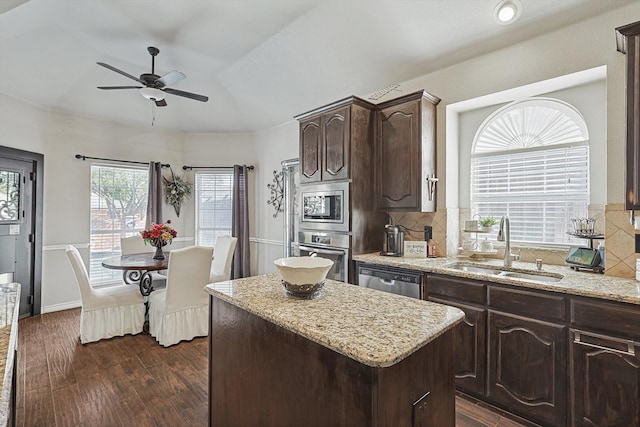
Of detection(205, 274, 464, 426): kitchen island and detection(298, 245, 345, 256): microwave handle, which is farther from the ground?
detection(298, 245, 345, 256): microwave handle

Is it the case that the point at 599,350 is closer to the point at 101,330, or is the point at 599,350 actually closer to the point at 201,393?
the point at 201,393

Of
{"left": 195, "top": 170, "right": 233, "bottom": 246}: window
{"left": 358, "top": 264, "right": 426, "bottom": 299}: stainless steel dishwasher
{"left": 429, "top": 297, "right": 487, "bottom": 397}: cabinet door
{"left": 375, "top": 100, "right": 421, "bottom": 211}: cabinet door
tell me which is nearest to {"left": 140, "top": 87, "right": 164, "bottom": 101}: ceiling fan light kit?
{"left": 375, "top": 100, "right": 421, "bottom": 211}: cabinet door

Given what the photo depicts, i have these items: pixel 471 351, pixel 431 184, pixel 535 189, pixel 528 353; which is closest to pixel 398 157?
pixel 431 184

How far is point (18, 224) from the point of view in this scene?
A: 402cm

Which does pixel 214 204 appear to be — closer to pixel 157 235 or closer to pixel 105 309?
pixel 157 235

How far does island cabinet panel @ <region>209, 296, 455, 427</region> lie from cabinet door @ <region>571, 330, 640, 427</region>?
44.2 inches

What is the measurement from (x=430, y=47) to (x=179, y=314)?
3623mm

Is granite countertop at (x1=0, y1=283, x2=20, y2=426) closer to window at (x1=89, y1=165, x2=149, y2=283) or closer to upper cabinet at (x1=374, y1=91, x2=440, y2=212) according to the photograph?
upper cabinet at (x1=374, y1=91, x2=440, y2=212)

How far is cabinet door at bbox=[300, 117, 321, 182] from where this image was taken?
3.53 metres

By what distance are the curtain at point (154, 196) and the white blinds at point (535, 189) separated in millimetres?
4647

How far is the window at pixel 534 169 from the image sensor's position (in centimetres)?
272

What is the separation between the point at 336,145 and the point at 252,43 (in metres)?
1.69

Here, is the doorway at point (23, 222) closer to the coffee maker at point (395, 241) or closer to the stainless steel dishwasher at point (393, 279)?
the stainless steel dishwasher at point (393, 279)

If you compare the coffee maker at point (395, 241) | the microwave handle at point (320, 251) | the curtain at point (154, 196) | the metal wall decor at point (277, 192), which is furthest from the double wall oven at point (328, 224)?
the curtain at point (154, 196)
